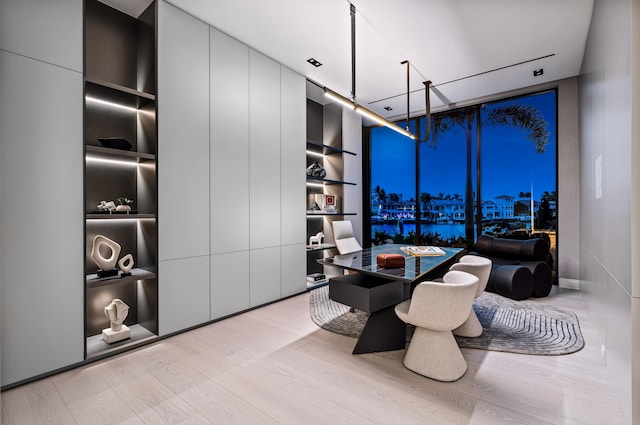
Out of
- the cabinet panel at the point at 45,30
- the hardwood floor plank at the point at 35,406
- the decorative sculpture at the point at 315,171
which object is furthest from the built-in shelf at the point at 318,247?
the cabinet panel at the point at 45,30

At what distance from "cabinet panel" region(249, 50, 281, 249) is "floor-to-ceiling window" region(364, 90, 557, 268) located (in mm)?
2939

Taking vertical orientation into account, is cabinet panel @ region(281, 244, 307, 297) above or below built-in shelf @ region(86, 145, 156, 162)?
below

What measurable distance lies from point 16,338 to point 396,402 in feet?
8.42

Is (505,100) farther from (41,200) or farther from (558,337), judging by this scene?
(41,200)

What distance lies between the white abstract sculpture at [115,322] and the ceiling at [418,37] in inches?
112

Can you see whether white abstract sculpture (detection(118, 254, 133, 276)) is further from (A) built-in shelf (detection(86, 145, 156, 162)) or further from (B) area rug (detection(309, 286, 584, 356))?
(B) area rug (detection(309, 286, 584, 356))

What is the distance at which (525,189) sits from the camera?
4805 millimetres

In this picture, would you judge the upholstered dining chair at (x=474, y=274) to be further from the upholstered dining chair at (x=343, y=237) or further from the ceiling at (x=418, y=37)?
the ceiling at (x=418, y=37)

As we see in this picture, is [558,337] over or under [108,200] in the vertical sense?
under

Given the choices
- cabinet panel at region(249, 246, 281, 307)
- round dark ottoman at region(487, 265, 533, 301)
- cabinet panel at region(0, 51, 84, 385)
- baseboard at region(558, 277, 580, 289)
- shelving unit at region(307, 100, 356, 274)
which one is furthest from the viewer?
shelving unit at region(307, 100, 356, 274)

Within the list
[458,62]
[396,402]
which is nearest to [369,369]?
[396,402]

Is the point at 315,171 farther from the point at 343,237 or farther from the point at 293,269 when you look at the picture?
the point at 293,269

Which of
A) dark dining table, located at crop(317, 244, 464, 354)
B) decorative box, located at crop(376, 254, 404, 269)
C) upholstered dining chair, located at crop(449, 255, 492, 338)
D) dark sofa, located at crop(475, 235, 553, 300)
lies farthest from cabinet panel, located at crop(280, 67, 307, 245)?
dark sofa, located at crop(475, 235, 553, 300)

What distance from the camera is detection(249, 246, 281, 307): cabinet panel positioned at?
3.58 metres
